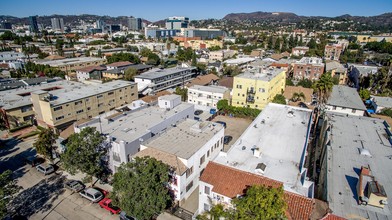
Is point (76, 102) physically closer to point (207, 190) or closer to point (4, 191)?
point (4, 191)

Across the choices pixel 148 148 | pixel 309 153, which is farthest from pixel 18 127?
pixel 309 153

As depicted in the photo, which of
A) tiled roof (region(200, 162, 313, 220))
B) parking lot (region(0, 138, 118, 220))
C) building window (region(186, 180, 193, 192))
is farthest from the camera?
building window (region(186, 180, 193, 192))

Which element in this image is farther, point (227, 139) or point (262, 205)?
point (227, 139)

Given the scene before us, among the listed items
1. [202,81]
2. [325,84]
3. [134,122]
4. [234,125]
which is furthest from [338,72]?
[134,122]

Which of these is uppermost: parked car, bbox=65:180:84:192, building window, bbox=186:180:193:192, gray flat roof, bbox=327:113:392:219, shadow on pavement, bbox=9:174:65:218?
gray flat roof, bbox=327:113:392:219

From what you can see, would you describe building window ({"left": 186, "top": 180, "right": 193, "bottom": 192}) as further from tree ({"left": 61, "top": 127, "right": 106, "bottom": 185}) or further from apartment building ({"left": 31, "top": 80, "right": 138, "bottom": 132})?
apartment building ({"left": 31, "top": 80, "right": 138, "bottom": 132})

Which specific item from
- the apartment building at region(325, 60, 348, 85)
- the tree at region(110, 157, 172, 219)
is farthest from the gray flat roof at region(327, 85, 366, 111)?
the tree at region(110, 157, 172, 219)
